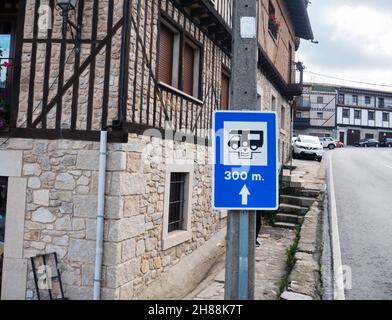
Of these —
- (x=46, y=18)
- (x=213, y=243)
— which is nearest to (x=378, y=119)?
(x=213, y=243)

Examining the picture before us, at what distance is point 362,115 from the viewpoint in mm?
50562

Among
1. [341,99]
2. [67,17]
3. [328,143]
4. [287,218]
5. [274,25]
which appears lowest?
[287,218]

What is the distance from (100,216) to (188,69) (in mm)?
3715

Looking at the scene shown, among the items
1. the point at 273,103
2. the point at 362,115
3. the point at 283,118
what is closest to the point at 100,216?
the point at 273,103

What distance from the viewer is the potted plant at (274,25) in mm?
12977

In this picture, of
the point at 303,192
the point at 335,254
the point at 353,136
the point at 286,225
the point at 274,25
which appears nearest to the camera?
the point at 335,254

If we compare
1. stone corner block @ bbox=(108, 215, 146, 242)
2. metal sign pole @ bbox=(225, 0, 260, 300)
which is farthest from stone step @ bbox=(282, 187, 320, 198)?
metal sign pole @ bbox=(225, 0, 260, 300)

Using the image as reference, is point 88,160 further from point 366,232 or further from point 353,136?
point 353,136

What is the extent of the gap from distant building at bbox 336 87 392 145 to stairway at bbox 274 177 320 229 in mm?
41050

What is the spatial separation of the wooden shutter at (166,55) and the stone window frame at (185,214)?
1.52 meters

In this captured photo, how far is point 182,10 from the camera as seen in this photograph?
6.88 meters

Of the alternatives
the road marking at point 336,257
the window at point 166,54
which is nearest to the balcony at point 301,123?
the road marking at point 336,257

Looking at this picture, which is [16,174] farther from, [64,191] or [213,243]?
[213,243]
